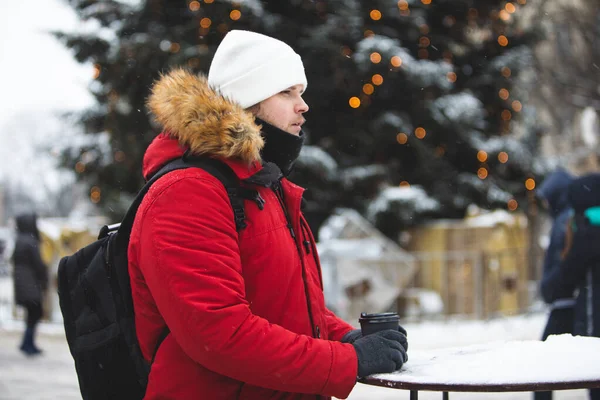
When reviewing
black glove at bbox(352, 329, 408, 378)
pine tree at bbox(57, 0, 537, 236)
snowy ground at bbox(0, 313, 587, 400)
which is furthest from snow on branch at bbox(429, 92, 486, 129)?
black glove at bbox(352, 329, 408, 378)

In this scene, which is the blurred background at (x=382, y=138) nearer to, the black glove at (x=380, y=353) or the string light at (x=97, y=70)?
the string light at (x=97, y=70)

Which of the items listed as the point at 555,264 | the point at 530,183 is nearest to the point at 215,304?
the point at 555,264

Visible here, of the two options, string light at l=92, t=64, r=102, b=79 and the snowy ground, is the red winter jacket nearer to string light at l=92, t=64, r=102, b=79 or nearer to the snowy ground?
the snowy ground

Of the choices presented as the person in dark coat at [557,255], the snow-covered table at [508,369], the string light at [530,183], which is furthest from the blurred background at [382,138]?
the snow-covered table at [508,369]

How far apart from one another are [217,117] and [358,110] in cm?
1220

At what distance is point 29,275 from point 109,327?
899cm

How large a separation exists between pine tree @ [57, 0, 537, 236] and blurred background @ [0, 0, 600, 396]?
32mm

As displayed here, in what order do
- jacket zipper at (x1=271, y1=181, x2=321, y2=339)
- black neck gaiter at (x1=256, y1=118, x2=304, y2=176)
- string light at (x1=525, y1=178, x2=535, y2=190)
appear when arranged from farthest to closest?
1. string light at (x1=525, y1=178, x2=535, y2=190)
2. black neck gaiter at (x1=256, y1=118, x2=304, y2=176)
3. jacket zipper at (x1=271, y1=181, x2=321, y2=339)

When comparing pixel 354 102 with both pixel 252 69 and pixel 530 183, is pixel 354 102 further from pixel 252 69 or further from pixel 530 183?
pixel 252 69

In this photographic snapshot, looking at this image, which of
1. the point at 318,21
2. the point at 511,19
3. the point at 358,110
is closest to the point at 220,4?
the point at 318,21

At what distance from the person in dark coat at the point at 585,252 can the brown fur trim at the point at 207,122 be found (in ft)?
10.7

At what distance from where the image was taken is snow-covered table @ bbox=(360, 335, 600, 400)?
2080 millimetres

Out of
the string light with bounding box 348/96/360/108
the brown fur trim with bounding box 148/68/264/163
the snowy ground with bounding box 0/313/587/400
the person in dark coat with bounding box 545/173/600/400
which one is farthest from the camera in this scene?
the string light with bounding box 348/96/360/108

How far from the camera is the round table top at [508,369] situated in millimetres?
2080
